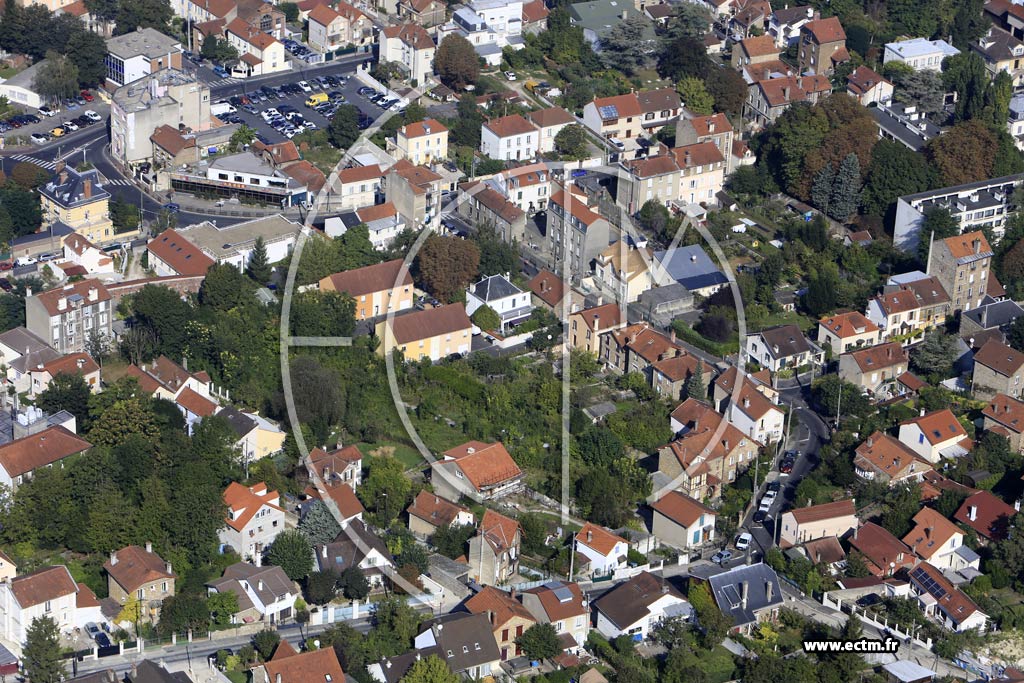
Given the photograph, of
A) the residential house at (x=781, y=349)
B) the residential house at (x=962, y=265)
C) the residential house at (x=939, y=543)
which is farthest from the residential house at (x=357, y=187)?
the residential house at (x=939, y=543)

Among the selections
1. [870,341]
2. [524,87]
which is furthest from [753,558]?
[524,87]

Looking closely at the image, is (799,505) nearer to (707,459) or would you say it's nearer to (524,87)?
(707,459)

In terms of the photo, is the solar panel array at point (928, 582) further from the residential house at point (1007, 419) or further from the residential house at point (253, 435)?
the residential house at point (253, 435)

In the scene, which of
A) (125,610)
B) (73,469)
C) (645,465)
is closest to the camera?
(125,610)

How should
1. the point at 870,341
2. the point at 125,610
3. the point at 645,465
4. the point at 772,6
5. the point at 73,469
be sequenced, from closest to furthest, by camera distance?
the point at 125,610, the point at 73,469, the point at 645,465, the point at 870,341, the point at 772,6

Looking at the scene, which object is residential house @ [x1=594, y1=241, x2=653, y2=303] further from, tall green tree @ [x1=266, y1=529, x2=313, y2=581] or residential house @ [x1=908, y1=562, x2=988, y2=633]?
tall green tree @ [x1=266, y1=529, x2=313, y2=581]
